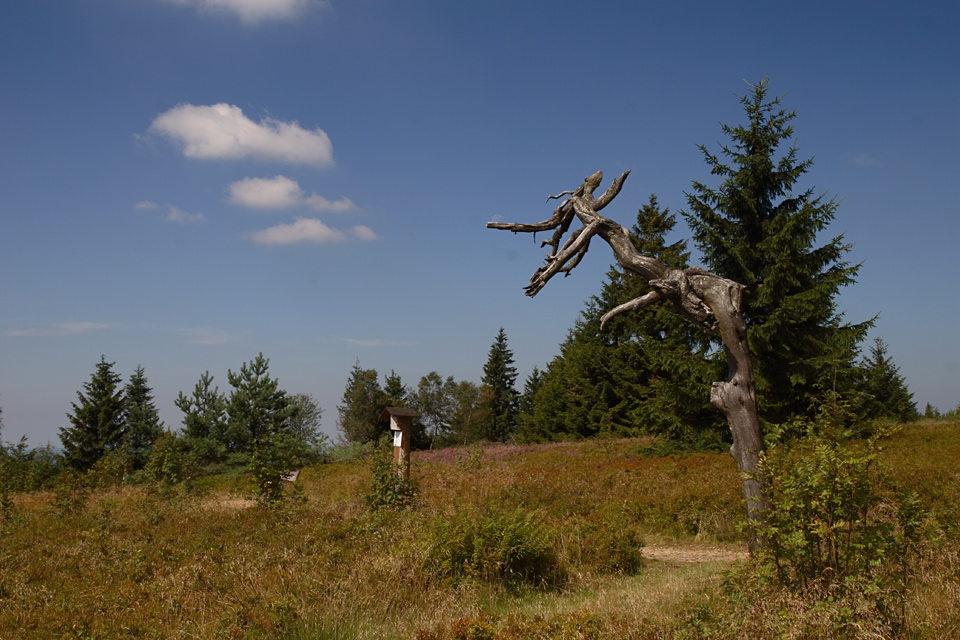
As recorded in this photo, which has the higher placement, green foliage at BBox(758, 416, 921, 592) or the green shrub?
green foliage at BBox(758, 416, 921, 592)

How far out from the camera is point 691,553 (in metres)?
8.30

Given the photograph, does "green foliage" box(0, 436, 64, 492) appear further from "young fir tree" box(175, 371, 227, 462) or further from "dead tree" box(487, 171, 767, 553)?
"dead tree" box(487, 171, 767, 553)

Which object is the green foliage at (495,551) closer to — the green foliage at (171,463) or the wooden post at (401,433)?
the wooden post at (401,433)

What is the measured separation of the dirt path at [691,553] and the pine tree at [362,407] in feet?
116

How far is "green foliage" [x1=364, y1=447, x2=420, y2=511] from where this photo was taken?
10219 millimetres

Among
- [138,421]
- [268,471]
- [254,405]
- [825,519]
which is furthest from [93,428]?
[825,519]

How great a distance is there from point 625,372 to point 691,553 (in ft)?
71.2

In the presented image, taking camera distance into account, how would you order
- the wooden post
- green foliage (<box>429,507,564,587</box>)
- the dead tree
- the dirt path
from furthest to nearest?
the wooden post < the dirt path < green foliage (<box>429,507,564,587</box>) < the dead tree

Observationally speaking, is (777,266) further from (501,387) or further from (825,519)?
(501,387)

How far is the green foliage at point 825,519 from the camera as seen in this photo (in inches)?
152

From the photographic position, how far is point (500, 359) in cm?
5591

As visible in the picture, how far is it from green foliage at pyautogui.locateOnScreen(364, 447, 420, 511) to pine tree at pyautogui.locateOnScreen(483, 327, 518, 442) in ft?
143

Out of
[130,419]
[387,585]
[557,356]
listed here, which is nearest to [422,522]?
[387,585]

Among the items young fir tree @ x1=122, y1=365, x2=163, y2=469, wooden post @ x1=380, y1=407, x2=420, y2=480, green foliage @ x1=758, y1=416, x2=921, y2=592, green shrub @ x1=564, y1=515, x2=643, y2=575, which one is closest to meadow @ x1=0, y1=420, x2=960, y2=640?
green shrub @ x1=564, y1=515, x2=643, y2=575
